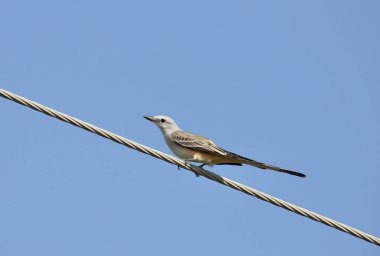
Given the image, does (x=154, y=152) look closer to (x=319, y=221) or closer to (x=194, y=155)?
(x=319, y=221)

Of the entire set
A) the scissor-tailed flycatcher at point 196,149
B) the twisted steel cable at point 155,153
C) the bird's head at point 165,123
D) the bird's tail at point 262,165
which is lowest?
the twisted steel cable at point 155,153

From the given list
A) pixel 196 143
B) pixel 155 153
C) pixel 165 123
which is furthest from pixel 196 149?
pixel 155 153

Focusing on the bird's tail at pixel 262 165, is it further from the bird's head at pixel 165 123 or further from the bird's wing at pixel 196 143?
the bird's head at pixel 165 123

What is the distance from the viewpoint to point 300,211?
24.0 feet

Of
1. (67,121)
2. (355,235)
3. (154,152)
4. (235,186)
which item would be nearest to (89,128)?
(67,121)

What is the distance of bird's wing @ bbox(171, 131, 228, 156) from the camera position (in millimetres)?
9977

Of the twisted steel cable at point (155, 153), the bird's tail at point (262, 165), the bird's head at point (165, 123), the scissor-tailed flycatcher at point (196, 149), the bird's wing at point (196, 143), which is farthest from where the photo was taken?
the bird's head at point (165, 123)

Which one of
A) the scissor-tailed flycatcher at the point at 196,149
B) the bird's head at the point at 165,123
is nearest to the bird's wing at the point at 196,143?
the scissor-tailed flycatcher at the point at 196,149

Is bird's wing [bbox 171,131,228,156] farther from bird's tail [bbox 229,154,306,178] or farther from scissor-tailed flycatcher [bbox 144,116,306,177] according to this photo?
bird's tail [bbox 229,154,306,178]

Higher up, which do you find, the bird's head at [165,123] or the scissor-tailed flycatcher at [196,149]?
the bird's head at [165,123]

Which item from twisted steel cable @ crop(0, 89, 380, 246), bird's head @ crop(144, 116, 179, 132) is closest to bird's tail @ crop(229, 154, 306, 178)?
twisted steel cable @ crop(0, 89, 380, 246)

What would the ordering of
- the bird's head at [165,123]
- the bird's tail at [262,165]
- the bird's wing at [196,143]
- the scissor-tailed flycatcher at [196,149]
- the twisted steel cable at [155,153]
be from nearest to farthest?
1. the twisted steel cable at [155,153]
2. the bird's tail at [262,165]
3. the scissor-tailed flycatcher at [196,149]
4. the bird's wing at [196,143]
5. the bird's head at [165,123]

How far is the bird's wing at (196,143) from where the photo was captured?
9977 mm

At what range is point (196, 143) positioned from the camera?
10281mm
